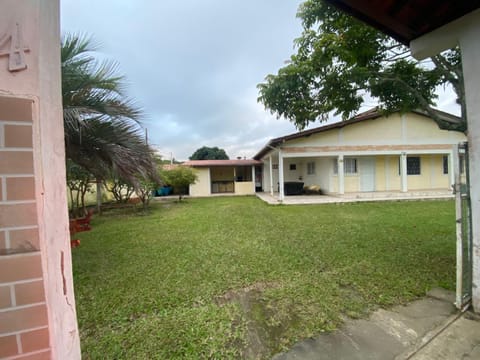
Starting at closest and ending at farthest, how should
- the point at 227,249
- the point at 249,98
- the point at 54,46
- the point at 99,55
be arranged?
the point at 54,46 < the point at 99,55 < the point at 227,249 < the point at 249,98

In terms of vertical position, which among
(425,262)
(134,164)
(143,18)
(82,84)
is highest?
(143,18)

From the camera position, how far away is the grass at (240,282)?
6.95ft

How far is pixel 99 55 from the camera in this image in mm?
3385

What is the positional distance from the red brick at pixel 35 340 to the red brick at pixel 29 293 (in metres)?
0.12

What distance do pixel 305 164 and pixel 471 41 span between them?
14019 millimetres

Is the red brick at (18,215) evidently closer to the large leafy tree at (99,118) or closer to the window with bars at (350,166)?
the large leafy tree at (99,118)

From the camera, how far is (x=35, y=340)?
815mm

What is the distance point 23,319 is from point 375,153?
14.1m

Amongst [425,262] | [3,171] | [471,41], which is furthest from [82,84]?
[425,262]

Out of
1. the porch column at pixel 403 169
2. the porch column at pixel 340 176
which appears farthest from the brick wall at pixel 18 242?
the porch column at pixel 403 169

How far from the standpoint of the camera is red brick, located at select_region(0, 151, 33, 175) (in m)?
0.76

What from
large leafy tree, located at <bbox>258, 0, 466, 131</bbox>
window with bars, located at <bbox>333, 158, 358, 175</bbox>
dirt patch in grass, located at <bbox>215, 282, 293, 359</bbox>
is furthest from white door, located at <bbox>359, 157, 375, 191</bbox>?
dirt patch in grass, located at <bbox>215, 282, 293, 359</bbox>

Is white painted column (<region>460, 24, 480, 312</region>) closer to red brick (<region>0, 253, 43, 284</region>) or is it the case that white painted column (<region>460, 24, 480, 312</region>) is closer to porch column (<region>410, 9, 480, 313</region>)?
porch column (<region>410, 9, 480, 313</region>)

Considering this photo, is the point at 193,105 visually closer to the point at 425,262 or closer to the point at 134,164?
the point at 134,164
